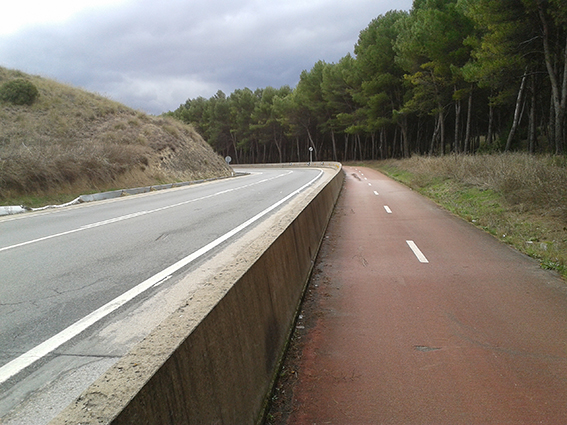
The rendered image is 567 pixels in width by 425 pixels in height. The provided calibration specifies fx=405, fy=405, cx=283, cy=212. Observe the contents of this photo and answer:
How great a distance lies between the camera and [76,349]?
A: 3764mm

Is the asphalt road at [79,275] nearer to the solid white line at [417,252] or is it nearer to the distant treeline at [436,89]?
the solid white line at [417,252]

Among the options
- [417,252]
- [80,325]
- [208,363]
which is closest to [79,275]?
[80,325]

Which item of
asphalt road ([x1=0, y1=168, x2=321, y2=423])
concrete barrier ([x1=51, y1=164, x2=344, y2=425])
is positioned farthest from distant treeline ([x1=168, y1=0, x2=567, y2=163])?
concrete barrier ([x1=51, y1=164, x2=344, y2=425])

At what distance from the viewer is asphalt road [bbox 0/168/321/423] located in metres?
3.55

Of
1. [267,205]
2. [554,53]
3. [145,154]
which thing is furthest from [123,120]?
[554,53]

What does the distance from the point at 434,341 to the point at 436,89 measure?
125 feet

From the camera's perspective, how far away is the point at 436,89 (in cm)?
3803

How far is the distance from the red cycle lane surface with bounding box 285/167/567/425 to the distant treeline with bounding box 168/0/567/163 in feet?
Result: 58.3

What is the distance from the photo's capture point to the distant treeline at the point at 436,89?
907 inches

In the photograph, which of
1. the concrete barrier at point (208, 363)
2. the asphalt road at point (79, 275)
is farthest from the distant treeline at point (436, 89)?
the concrete barrier at point (208, 363)

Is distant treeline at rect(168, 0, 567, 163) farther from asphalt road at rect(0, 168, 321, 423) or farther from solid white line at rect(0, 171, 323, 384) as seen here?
solid white line at rect(0, 171, 323, 384)

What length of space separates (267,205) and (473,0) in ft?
67.5

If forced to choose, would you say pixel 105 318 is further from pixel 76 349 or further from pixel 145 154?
pixel 145 154

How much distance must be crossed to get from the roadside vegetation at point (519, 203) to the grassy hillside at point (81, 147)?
17523mm
